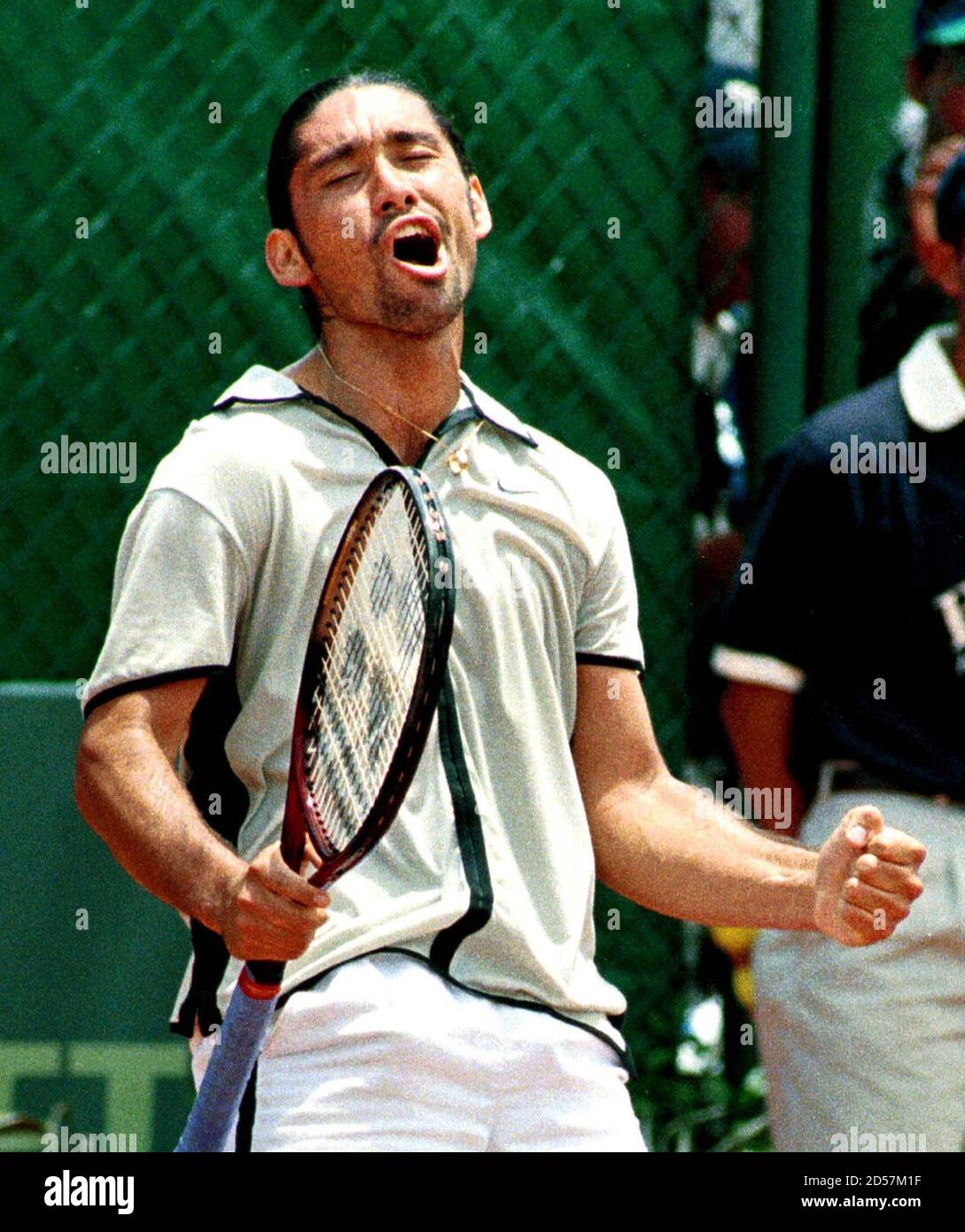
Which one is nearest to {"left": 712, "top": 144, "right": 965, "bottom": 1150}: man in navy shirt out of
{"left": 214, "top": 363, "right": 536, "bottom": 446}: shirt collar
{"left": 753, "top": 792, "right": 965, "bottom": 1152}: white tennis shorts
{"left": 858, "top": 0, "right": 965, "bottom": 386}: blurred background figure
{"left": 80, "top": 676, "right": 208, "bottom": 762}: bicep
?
{"left": 753, "top": 792, "right": 965, "bottom": 1152}: white tennis shorts

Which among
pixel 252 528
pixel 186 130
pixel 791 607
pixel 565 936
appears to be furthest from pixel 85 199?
pixel 565 936

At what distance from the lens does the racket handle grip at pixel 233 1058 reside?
226 cm

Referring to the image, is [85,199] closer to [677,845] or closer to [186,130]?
[186,130]

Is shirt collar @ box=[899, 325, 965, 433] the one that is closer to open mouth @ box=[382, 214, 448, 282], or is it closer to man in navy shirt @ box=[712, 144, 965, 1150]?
man in navy shirt @ box=[712, 144, 965, 1150]

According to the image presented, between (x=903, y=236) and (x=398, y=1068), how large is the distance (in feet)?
7.98

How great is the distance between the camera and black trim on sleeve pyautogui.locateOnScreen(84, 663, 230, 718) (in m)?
2.50

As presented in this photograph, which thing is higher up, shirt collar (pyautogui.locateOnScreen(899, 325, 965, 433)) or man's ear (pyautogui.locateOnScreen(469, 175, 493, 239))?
man's ear (pyautogui.locateOnScreen(469, 175, 493, 239))

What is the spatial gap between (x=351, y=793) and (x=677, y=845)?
1.95 feet

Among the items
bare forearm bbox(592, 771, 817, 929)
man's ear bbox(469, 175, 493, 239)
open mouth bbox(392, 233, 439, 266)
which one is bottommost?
bare forearm bbox(592, 771, 817, 929)

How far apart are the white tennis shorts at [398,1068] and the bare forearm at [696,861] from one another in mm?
281

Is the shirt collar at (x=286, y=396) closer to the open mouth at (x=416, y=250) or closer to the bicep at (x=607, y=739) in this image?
the open mouth at (x=416, y=250)

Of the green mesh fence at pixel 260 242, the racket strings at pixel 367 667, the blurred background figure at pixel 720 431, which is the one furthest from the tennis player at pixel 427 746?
the blurred background figure at pixel 720 431

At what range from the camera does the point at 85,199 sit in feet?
14.0

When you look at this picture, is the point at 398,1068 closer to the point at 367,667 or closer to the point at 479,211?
the point at 367,667
